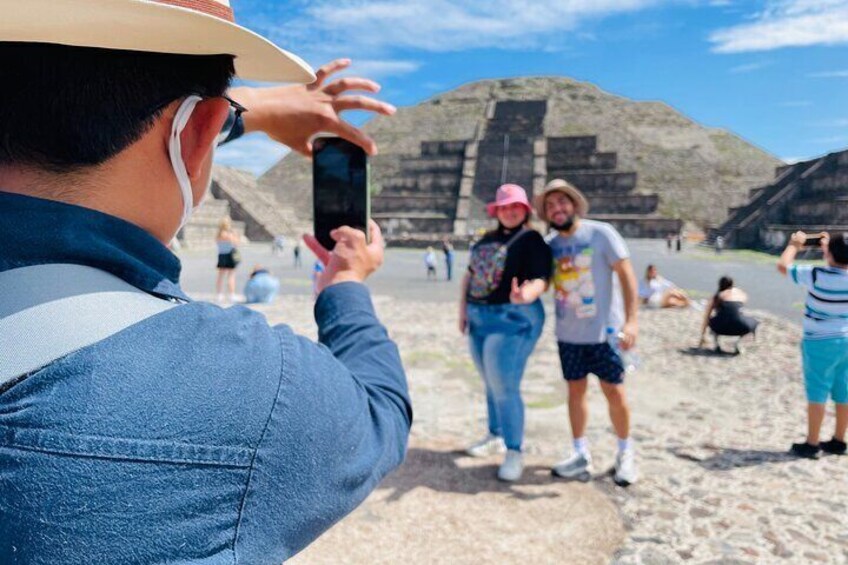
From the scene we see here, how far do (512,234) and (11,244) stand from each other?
11.8ft

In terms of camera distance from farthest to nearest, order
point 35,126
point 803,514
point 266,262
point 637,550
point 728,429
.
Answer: point 266,262 → point 728,429 → point 803,514 → point 637,550 → point 35,126

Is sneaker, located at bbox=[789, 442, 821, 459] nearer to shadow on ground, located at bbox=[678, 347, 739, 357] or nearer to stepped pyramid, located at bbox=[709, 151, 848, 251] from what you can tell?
shadow on ground, located at bbox=[678, 347, 739, 357]

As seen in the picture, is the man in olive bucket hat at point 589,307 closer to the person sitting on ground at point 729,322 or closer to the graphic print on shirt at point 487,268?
the graphic print on shirt at point 487,268

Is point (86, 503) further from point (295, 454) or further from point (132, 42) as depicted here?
point (132, 42)

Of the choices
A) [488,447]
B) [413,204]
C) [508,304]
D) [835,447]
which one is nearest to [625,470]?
[488,447]

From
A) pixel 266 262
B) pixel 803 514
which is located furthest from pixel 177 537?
pixel 266 262

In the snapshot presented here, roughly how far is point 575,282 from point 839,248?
217 cm

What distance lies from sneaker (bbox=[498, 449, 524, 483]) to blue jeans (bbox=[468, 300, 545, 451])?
2.0 inches

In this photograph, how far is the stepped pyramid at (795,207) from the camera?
29.3 metres

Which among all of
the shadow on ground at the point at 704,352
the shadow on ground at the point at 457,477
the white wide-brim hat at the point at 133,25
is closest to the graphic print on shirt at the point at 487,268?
the shadow on ground at the point at 457,477

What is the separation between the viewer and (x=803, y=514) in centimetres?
375

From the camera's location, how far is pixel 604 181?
43.0 meters

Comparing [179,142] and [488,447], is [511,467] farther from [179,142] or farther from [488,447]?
[179,142]

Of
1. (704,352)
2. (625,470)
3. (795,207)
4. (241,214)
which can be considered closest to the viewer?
(625,470)
